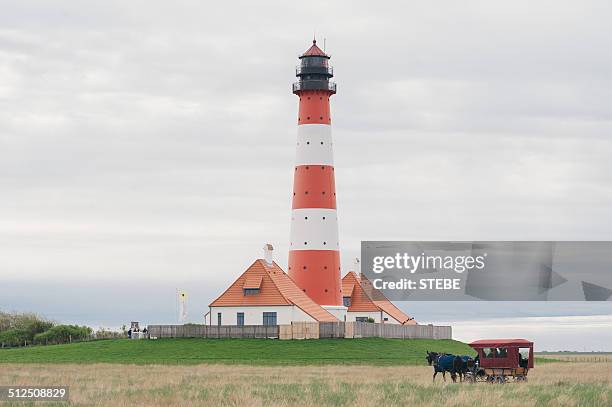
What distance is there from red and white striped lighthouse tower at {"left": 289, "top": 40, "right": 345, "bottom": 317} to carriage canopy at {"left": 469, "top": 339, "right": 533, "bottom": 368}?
1545 inches

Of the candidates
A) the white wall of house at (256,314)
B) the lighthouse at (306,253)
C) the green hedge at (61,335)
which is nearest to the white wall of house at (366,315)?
the lighthouse at (306,253)

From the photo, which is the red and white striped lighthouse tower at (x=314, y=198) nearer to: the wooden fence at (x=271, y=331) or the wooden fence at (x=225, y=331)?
the wooden fence at (x=271, y=331)

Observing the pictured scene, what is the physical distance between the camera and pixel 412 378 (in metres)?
48.2

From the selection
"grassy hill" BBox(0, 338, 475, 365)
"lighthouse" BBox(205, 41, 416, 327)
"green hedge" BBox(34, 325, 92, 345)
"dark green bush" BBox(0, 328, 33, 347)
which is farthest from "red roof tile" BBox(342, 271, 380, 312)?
A: "dark green bush" BBox(0, 328, 33, 347)

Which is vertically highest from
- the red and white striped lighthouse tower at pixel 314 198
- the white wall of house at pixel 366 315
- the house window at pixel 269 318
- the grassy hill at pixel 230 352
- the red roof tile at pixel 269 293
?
the red and white striped lighthouse tower at pixel 314 198

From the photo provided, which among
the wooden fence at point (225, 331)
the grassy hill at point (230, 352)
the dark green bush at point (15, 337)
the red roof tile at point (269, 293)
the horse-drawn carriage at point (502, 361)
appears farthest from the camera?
the dark green bush at point (15, 337)

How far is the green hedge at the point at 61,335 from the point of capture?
86.7 metres

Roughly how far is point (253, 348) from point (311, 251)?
13936 mm

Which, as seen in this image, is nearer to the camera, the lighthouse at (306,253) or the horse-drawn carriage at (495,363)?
the horse-drawn carriage at (495,363)

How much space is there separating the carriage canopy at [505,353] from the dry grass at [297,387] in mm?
1143

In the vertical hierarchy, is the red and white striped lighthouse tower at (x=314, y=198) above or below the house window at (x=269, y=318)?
above

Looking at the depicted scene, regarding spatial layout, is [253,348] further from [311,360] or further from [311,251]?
[311,251]

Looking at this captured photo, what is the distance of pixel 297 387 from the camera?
40531mm

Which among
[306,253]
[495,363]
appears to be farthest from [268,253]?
[495,363]
